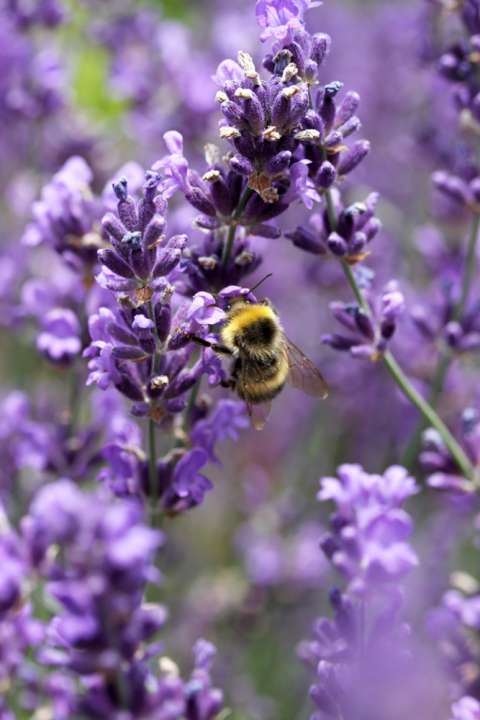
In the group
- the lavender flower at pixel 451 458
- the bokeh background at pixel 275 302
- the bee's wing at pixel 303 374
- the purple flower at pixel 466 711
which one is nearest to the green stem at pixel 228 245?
the bee's wing at pixel 303 374

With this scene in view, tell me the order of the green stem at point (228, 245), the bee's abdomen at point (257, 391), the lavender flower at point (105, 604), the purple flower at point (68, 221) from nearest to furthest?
the lavender flower at point (105, 604) < the green stem at point (228, 245) < the bee's abdomen at point (257, 391) < the purple flower at point (68, 221)

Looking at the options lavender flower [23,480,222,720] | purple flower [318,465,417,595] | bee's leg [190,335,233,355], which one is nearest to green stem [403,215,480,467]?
bee's leg [190,335,233,355]

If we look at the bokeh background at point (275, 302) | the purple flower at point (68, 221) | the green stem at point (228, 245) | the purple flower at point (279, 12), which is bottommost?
the bokeh background at point (275, 302)

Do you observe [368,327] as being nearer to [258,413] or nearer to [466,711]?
[258,413]

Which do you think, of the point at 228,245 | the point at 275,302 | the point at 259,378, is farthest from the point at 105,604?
the point at 275,302

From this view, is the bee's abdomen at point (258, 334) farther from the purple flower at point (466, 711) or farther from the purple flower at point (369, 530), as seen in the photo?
the purple flower at point (466, 711)

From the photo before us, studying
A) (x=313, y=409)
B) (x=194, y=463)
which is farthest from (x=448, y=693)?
(x=313, y=409)

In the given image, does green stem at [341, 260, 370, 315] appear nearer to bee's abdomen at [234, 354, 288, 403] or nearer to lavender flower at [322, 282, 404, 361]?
lavender flower at [322, 282, 404, 361]
